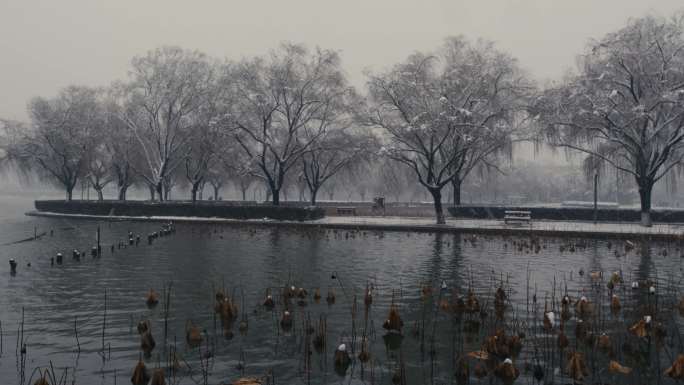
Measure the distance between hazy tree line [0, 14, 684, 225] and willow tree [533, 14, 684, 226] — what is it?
0.09 metres

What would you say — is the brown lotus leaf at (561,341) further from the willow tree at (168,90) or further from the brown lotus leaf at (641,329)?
the willow tree at (168,90)

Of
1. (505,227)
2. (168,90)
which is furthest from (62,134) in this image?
(505,227)

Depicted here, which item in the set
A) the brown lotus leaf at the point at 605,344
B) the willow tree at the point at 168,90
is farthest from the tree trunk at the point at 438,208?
the brown lotus leaf at the point at 605,344

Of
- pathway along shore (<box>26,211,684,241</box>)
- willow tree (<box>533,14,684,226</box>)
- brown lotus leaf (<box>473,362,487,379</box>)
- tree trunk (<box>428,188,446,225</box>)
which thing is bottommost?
brown lotus leaf (<box>473,362,487,379</box>)

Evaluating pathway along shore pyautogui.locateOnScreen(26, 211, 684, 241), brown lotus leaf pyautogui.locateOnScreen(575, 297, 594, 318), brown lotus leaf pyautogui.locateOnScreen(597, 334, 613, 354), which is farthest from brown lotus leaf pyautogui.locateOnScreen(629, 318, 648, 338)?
pathway along shore pyautogui.locateOnScreen(26, 211, 684, 241)

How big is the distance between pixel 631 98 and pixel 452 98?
1117 centimetres

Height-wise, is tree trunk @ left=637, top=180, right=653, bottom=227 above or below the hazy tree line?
below

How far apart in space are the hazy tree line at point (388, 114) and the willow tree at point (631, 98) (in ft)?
0.28

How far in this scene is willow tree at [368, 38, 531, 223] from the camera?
38.2m

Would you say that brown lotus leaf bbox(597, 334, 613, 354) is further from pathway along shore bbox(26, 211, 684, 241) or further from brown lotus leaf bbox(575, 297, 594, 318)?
pathway along shore bbox(26, 211, 684, 241)

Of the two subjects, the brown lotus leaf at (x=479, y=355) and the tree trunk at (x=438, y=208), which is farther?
the tree trunk at (x=438, y=208)

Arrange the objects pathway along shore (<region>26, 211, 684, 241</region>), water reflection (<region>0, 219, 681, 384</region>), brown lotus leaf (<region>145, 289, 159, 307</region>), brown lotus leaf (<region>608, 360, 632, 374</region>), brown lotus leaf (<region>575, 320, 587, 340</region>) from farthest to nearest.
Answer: pathway along shore (<region>26, 211, 684, 241</region>)
brown lotus leaf (<region>145, 289, 159, 307</region>)
brown lotus leaf (<region>575, 320, 587, 340</region>)
water reflection (<region>0, 219, 681, 384</region>)
brown lotus leaf (<region>608, 360, 632, 374</region>)

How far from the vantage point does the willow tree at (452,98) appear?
3825cm

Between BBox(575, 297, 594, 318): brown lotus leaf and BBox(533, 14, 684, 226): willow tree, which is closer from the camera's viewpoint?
BBox(575, 297, 594, 318): brown lotus leaf
